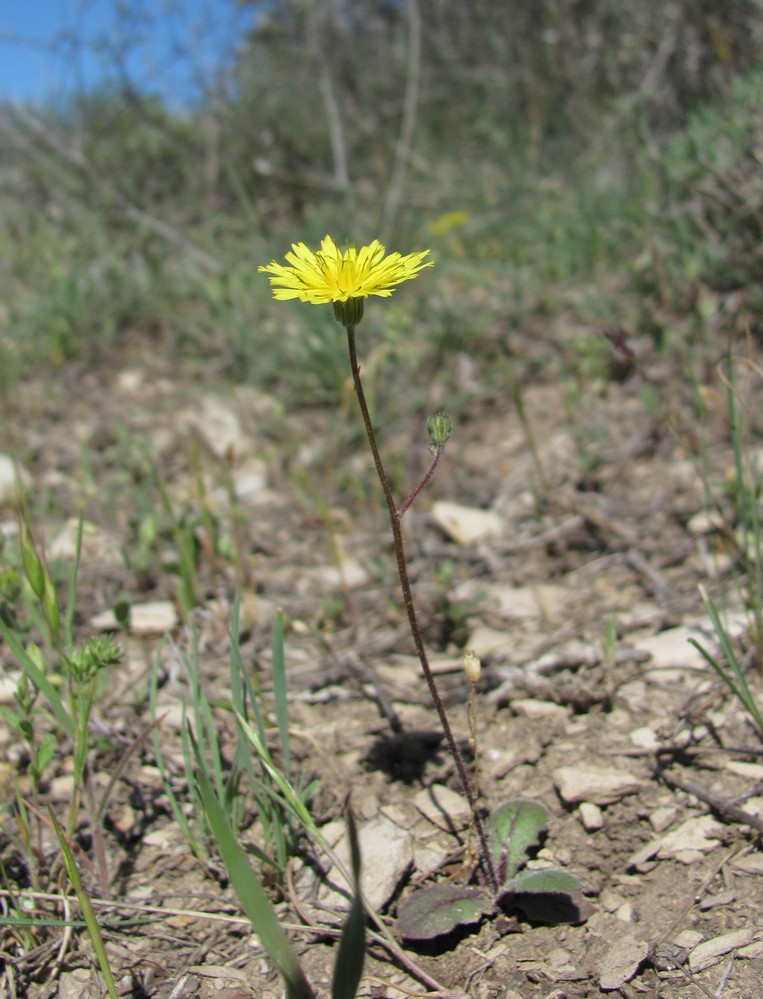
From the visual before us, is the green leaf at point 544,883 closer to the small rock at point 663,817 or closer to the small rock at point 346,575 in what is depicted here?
the small rock at point 663,817

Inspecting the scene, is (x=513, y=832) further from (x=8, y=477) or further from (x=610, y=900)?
(x=8, y=477)

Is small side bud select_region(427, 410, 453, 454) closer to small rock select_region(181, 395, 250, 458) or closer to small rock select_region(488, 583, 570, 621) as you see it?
small rock select_region(488, 583, 570, 621)

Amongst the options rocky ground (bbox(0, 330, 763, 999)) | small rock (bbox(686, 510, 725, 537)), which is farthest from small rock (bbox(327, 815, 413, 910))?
small rock (bbox(686, 510, 725, 537))

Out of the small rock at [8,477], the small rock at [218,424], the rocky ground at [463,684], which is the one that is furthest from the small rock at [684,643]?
the small rock at [8,477]

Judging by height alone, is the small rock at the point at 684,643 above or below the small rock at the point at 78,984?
above

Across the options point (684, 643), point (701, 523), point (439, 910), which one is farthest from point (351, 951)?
point (701, 523)

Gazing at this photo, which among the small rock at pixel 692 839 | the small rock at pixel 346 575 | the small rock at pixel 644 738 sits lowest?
the small rock at pixel 692 839
